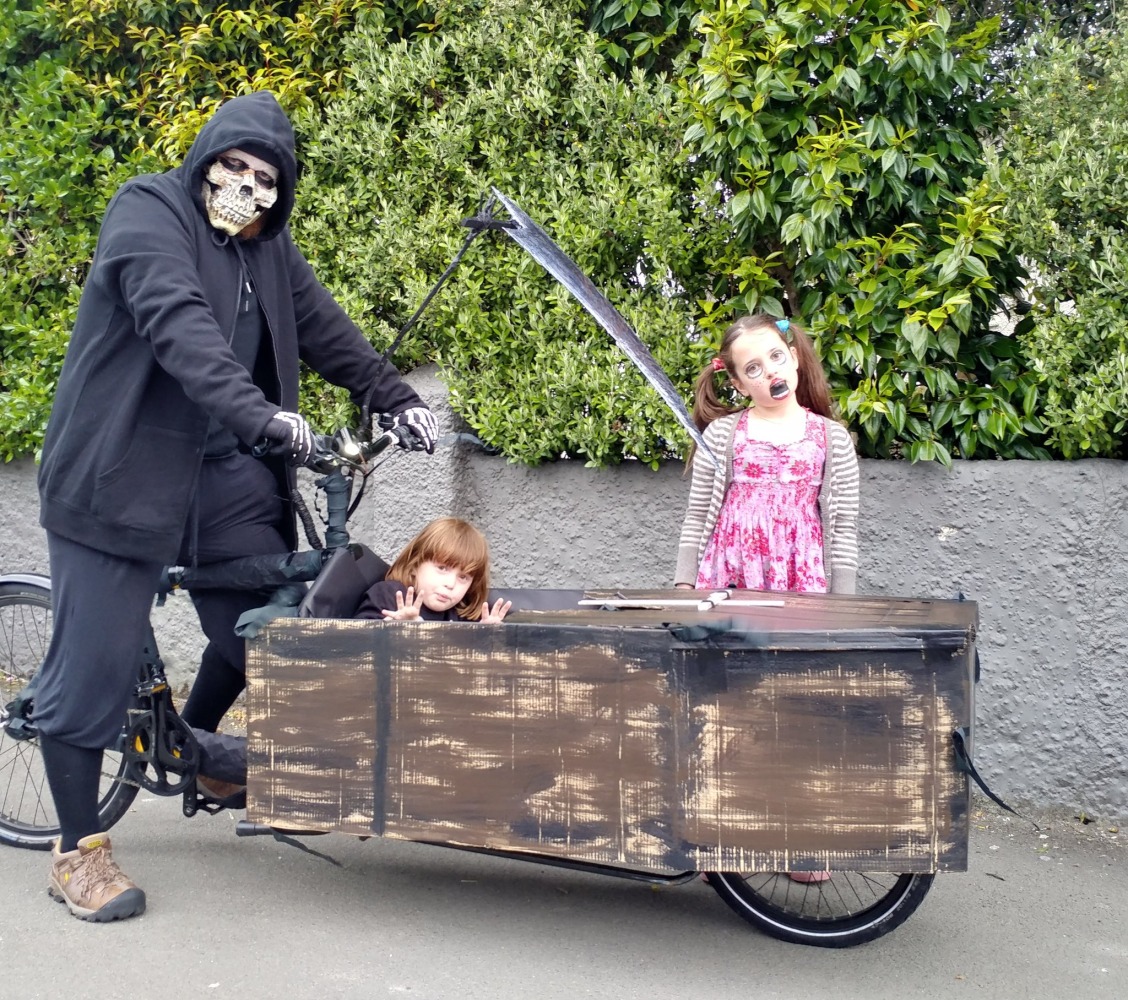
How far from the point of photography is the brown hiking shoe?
3389 mm

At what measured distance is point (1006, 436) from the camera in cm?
435

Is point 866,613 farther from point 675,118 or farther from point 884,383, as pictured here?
point 675,118

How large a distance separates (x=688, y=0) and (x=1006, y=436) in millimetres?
2060

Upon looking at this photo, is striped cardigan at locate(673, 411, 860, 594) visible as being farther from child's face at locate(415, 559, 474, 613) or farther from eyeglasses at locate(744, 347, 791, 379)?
child's face at locate(415, 559, 474, 613)

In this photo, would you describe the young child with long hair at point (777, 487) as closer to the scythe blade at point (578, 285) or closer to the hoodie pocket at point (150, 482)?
the scythe blade at point (578, 285)

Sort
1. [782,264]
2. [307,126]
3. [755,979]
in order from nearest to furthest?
1. [755,979]
2. [782,264]
3. [307,126]

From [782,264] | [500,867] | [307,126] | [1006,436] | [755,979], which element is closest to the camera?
[755,979]

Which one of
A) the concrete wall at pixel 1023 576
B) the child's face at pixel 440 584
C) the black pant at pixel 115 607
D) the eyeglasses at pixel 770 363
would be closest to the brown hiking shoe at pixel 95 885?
the black pant at pixel 115 607


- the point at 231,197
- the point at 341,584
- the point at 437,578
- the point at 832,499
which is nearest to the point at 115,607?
the point at 341,584

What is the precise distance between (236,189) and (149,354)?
0.49 metres

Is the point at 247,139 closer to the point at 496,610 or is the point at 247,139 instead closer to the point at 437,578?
the point at 437,578

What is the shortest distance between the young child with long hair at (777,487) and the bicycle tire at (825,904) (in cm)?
84

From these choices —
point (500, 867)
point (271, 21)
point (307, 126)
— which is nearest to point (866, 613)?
point (500, 867)

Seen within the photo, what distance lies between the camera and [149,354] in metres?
3.27
